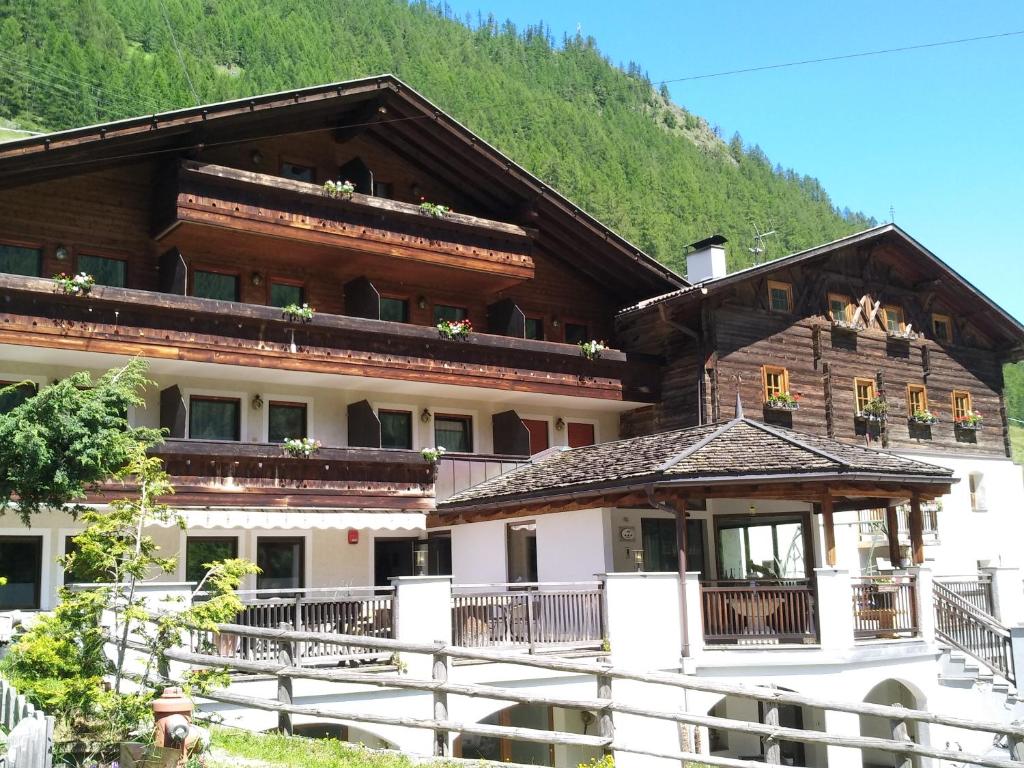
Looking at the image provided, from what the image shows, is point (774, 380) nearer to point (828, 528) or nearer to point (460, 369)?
Answer: point (460, 369)

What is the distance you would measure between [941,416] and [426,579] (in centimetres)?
2066

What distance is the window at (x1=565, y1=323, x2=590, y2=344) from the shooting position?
30.6m

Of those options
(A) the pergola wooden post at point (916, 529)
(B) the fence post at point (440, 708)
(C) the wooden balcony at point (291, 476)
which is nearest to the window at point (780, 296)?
(A) the pergola wooden post at point (916, 529)

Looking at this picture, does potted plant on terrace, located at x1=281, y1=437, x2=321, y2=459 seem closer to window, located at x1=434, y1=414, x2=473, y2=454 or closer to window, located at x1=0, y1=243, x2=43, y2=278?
window, located at x1=434, y1=414, x2=473, y2=454

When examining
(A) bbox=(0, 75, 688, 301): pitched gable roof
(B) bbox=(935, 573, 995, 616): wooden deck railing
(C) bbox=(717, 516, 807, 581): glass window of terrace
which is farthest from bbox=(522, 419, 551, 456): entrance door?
(B) bbox=(935, 573, 995, 616): wooden deck railing

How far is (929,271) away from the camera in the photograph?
3272cm

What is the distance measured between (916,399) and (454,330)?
47.5 ft

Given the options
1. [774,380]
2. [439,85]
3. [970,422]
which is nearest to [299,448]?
[774,380]

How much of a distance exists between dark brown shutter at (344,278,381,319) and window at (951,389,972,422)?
1752 cm

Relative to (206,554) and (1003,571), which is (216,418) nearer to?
(206,554)

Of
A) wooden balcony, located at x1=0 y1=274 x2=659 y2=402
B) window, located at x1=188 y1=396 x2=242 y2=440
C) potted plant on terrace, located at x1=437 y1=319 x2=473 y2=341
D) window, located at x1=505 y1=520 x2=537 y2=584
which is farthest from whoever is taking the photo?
potted plant on terrace, located at x1=437 y1=319 x2=473 y2=341

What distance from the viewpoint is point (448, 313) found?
2869cm

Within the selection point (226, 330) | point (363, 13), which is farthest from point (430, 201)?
point (363, 13)

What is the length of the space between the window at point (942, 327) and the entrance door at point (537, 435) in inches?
492
